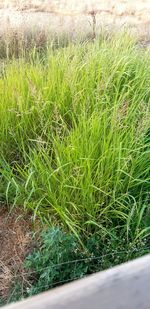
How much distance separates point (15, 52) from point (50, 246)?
2.50m

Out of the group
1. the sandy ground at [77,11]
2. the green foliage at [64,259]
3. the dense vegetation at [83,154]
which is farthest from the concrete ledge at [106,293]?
the sandy ground at [77,11]

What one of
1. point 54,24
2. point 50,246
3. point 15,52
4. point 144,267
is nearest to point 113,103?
point 50,246

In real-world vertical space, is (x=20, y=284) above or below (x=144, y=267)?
below

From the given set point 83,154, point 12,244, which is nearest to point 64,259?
point 12,244

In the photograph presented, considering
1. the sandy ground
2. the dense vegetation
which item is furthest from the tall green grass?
the sandy ground

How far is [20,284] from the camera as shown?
245cm

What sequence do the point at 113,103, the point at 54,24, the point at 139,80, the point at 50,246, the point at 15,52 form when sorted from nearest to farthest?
the point at 50,246 < the point at 113,103 < the point at 139,80 < the point at 15,52 < the point at 54,24

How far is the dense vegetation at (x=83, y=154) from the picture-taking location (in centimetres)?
257

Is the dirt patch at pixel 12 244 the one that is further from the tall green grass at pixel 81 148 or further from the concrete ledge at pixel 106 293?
the concrete ledge at pixel 106 293

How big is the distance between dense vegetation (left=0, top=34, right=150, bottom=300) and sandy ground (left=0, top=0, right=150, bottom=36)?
7.98 ft

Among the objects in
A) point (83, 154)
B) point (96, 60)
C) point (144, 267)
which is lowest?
point (83, 154)

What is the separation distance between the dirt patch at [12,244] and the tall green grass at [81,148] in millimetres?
86

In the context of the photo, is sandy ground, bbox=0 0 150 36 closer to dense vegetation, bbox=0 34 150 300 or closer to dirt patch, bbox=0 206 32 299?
dense vegetation, bbox=0 34 150 300

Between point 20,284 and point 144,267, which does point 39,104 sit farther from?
point 144,267
